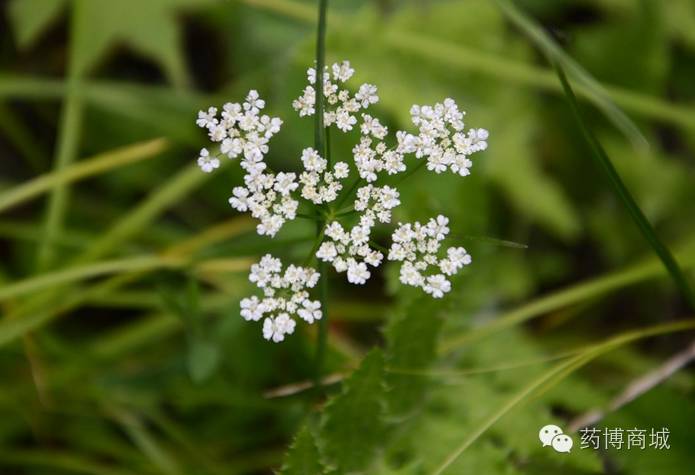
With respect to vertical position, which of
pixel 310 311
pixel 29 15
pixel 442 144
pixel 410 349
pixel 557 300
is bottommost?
pixel 310 311

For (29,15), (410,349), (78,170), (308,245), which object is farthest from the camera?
(29,15)

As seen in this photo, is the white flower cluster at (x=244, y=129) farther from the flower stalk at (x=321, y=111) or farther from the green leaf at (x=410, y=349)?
the green leaf at (x=410, y=349)

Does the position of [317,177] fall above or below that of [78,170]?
below

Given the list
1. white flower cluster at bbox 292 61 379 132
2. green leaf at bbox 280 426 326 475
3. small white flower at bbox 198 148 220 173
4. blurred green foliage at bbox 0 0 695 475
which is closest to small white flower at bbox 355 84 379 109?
white flower cluster at bbox 292 61 379 132

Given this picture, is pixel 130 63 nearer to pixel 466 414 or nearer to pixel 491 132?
pixel 491 132

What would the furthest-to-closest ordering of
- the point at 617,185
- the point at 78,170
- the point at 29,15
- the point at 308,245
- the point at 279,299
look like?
the point at 29,15
the point at 78,170
the point at 308,245
the point at 617,185
the point at 279,299

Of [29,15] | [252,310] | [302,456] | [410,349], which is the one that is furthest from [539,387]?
[29,15]

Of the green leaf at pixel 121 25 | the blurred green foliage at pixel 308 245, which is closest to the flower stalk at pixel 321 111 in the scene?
the blurred green foliage at pixel 308 245

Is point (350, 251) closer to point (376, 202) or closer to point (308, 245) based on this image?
point (376, 202)
